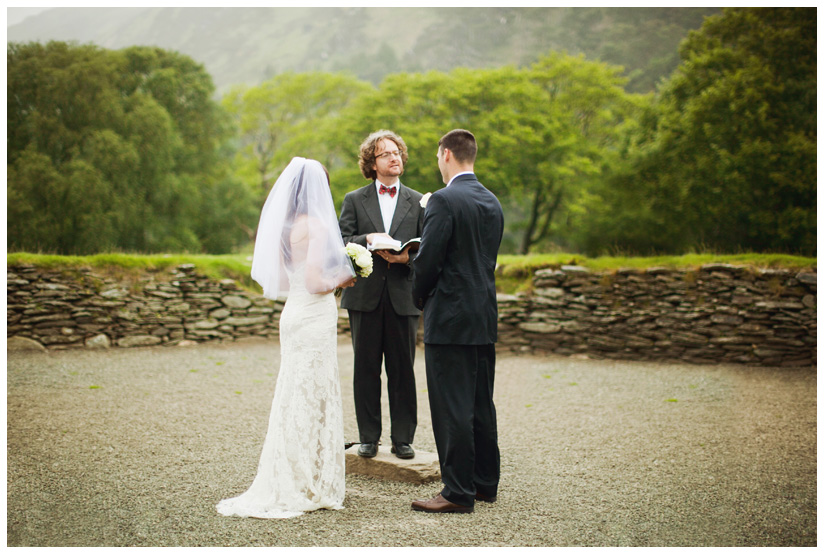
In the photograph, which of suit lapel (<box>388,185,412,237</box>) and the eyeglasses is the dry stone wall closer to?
suit lapel (<box>388,185,412,237</box>)

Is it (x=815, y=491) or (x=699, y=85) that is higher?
(x=699, y=85)

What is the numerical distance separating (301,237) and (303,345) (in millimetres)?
678

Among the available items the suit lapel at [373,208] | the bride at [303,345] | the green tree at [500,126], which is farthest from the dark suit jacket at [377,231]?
the green tree at [500,126]

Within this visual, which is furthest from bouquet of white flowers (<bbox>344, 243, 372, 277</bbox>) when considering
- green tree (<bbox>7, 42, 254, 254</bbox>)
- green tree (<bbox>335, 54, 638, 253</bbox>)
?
green tree (<bbox>335, 54, 638, 253</bbox>)

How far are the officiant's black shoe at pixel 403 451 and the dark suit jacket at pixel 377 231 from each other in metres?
0.98

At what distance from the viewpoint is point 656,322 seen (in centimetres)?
964

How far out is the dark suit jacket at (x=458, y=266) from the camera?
11.1ft

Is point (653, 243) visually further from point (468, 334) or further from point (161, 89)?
point (161, 89)

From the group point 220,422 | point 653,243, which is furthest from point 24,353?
point 653,243

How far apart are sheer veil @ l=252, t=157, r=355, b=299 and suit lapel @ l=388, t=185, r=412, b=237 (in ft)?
2.27

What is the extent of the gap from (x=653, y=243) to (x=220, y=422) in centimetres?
1590

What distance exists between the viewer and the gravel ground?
10.3 ft

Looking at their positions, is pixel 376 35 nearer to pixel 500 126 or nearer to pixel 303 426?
pixel 500 126

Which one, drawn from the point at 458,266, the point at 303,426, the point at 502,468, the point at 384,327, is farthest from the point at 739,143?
the point at 303,426
